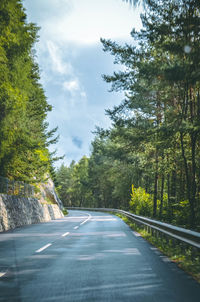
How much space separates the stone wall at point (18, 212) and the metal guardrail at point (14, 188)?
605mm

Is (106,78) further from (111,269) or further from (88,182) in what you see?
(88,182)

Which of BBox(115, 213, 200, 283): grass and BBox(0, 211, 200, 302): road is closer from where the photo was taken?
BBox(0, 211, 200, 302): road

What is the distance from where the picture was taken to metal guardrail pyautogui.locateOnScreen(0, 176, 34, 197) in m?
19.8

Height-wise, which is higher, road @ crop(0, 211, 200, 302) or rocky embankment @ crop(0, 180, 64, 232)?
rocky embankment @ crop(0, 180, 64, 232)

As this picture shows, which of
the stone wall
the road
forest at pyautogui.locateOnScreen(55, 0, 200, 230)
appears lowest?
the road

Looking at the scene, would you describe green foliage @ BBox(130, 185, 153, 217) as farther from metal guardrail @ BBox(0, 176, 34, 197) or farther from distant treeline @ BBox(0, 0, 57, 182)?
distant treeline @ BBox(0, 0, 57, 182)

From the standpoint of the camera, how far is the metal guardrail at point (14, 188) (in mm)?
19812

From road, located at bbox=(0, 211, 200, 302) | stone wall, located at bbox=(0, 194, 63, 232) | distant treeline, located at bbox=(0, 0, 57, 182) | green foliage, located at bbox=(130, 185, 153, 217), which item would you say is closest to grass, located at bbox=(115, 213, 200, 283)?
road, located at bbox=(0, 211, 200, 302)

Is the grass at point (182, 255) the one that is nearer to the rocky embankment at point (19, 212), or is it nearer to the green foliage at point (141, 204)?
the rocky embankment at point (19, 212)

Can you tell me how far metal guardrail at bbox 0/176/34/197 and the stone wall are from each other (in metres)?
0.60

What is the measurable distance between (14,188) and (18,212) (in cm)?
268

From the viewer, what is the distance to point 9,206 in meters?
18.8

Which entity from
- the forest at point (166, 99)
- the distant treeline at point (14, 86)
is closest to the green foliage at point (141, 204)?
the forest at point (166, 99)

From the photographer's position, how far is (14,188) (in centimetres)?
2272
